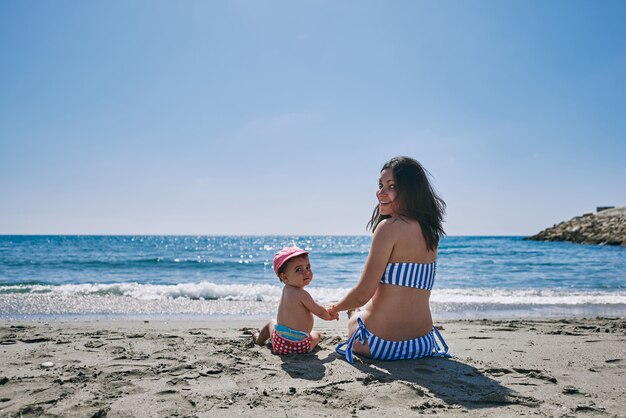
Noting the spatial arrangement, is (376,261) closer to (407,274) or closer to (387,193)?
(407,274)

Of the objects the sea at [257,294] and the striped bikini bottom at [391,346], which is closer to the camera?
the striped bikini bottom at [391,346]

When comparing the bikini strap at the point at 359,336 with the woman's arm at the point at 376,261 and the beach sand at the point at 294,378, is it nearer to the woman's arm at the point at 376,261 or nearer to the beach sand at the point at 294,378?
the beach sand at the point at 294,378

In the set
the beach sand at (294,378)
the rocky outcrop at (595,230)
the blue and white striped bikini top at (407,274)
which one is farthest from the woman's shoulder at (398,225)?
the rocky outcrop at (595,230)

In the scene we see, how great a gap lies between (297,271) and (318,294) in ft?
25.1

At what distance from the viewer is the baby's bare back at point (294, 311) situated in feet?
12.8

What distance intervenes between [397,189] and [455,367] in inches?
60.6

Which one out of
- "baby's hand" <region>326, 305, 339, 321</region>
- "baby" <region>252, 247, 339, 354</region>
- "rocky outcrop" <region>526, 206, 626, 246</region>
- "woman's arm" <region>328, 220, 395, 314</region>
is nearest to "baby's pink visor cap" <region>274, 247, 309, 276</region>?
"baby" <region>252, 247, 339, 354</region>

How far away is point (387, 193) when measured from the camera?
137 inches

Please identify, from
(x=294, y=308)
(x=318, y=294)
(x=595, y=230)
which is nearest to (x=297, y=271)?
(x=294, y=308)

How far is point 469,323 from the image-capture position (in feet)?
21.1

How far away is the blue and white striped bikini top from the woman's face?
1.45 ft

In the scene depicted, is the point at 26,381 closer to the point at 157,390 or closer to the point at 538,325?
the point at 157,390

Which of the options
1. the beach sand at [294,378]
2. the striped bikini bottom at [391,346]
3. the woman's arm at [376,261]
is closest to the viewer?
the beach sand at [294,378]

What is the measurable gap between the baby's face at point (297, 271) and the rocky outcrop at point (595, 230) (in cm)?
3484
